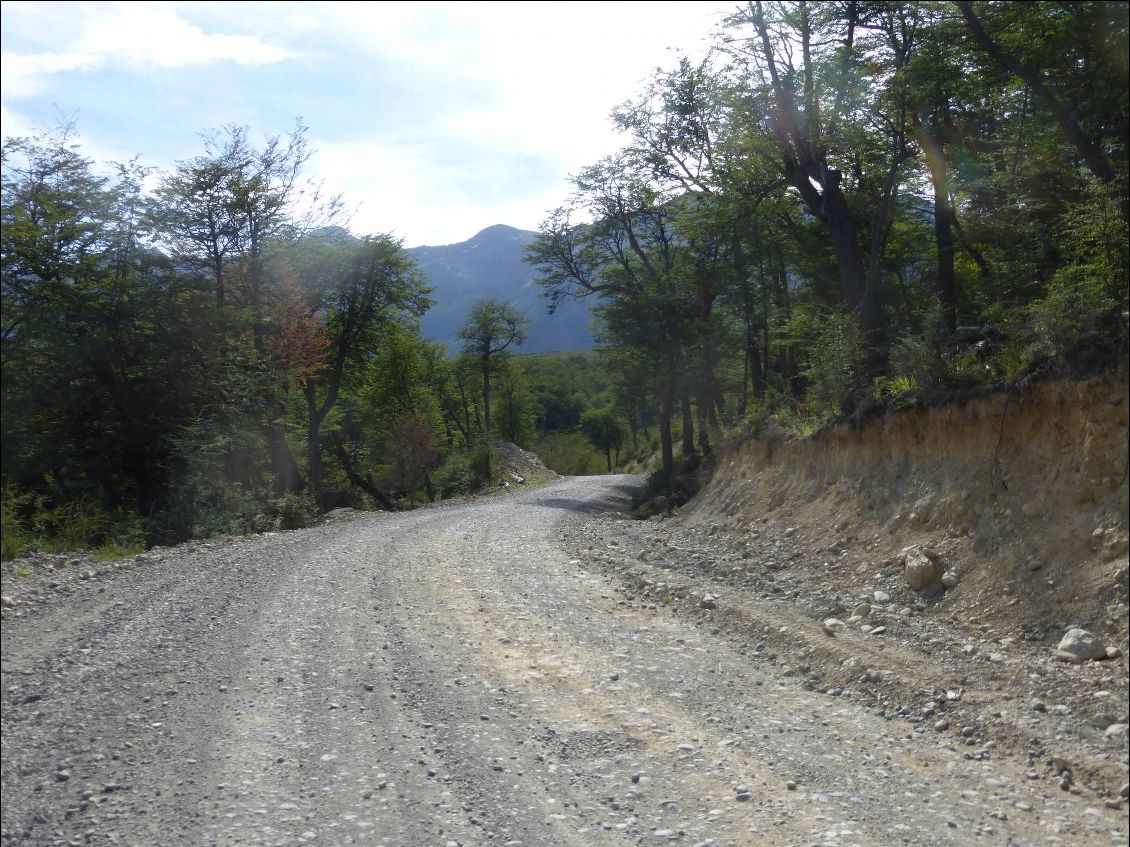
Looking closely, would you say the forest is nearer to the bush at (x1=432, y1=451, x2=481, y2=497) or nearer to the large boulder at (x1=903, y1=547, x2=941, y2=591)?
the large boulder at (x1=903, y1=547, x2=941, y2=591)

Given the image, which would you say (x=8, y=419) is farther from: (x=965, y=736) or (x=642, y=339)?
(x=642, y=339)

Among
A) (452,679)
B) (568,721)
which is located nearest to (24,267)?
(452,679)

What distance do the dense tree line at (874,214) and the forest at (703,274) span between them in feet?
0.19

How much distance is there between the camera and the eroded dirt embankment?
264 inches

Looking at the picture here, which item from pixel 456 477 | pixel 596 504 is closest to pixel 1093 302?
pixel 596 504

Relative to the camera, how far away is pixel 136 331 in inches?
459

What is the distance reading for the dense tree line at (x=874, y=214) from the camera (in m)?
8.70

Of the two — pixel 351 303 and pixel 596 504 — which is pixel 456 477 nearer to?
pixel 351 303

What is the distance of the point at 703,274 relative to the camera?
24.3m

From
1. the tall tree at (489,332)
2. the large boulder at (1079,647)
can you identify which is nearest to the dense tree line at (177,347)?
the large boulder at (1079,647)

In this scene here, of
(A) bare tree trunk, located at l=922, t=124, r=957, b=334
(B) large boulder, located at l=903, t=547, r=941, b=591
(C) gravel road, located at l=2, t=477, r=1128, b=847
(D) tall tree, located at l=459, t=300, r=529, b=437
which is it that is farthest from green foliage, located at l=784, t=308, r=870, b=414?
(D) tall tree, located at l=459, t=300, r=529, b=437

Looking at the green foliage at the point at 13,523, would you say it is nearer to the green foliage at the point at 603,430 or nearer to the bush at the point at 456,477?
the bush at the point at 456,477

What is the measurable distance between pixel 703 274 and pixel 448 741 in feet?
67.0

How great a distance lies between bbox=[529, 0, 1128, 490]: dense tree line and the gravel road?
4.30m
